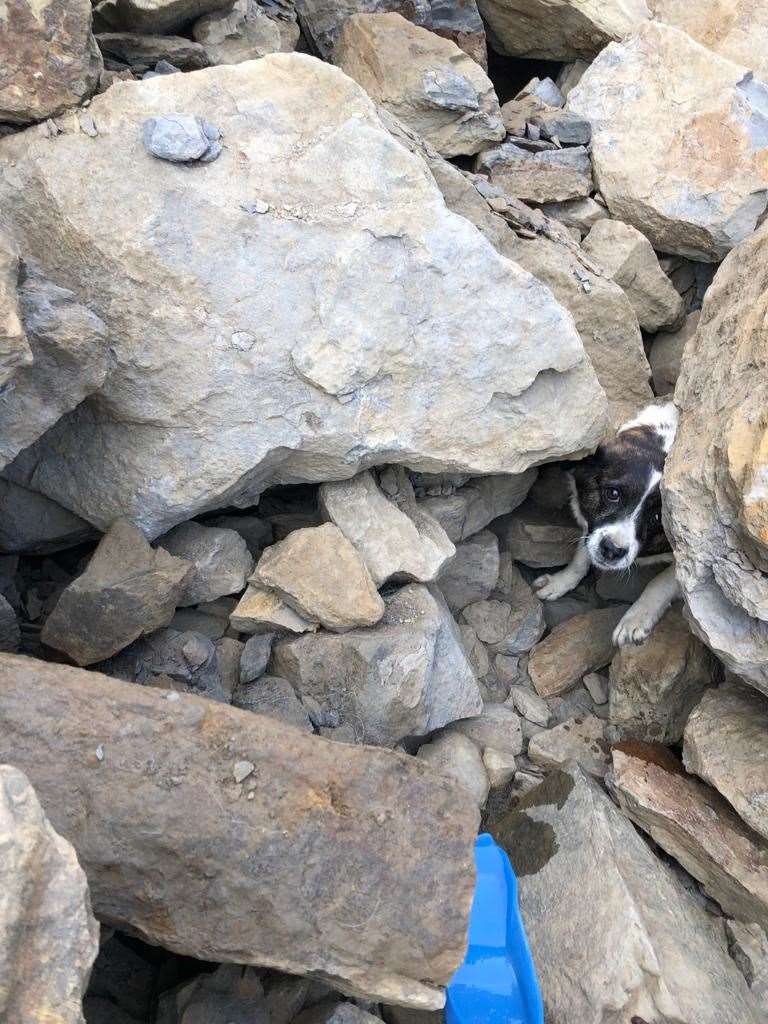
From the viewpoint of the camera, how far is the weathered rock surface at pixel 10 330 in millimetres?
2336

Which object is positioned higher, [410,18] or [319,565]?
[410,18]

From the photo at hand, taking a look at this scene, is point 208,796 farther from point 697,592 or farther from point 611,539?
point 611,539

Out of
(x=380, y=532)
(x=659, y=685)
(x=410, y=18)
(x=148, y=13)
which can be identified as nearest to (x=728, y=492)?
(x=659, y=685)

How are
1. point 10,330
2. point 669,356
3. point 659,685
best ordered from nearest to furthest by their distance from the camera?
point 10,330 → point 659,685 → point 669,356

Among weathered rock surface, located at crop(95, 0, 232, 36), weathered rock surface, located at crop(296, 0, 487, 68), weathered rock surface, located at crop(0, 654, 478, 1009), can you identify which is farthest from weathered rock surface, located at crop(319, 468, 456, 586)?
weathered rock surface, located at crop(296, 0, 487, 68)

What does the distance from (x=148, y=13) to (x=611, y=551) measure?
9.75 feet

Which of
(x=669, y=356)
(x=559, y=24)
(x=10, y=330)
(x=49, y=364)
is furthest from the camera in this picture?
(x=559, y=24)

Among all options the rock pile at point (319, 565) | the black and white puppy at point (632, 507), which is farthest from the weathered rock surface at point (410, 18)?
the black and white puppy at point (632, 507)

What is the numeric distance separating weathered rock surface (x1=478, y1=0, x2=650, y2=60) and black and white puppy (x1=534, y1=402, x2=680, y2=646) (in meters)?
2.40

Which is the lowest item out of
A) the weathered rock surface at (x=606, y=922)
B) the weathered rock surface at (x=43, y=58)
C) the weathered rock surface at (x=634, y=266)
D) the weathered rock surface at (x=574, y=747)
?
the weathered rock surface at (x=574, y=747)

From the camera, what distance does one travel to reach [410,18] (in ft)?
16.6

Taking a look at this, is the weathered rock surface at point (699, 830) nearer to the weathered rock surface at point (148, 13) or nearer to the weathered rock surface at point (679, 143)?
the weathered rock surface at point (679, 143)

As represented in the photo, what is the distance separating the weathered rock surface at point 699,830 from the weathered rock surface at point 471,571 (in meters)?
0.95

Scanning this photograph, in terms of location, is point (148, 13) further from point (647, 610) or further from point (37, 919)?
point (37, 919)
